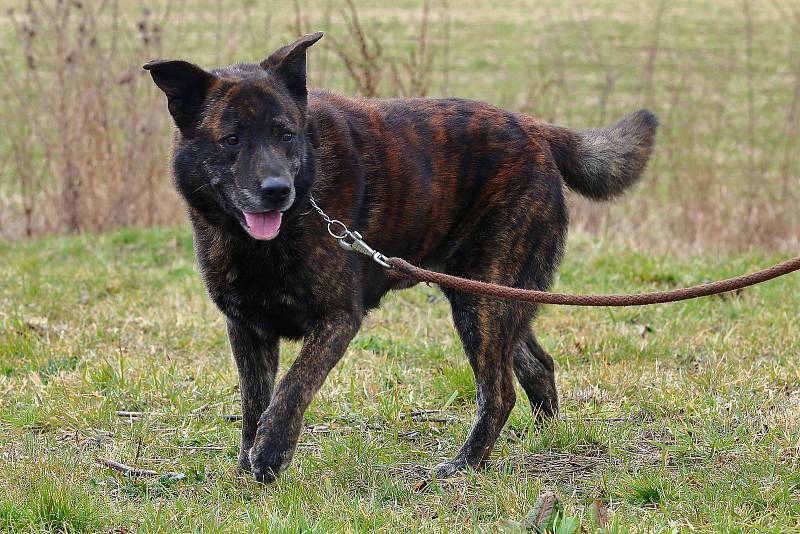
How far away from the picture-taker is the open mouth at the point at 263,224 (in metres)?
3.73

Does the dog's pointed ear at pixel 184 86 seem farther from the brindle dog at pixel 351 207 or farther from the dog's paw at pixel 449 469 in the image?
the dog's paw at pixel 449 469

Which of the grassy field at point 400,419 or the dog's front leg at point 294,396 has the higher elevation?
the dog's front leg at point 294,396

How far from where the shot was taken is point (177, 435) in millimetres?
4570

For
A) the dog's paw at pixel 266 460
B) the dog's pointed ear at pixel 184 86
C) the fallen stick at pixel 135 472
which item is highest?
the dog's pointed ear at pixel 184 86

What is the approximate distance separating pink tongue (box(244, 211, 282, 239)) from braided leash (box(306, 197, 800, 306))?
263 millimetres

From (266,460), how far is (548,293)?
1.22m

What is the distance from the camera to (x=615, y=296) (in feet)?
11.6

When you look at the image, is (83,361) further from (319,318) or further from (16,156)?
(16,156)

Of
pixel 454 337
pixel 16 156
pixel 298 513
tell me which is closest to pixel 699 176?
pixel 454 337

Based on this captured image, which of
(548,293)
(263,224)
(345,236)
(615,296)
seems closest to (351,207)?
(345,236)

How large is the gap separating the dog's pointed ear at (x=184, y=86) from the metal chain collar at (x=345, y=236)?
56 centimetres

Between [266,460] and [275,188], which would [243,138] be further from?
[266,460]

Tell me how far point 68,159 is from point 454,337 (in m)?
4.31

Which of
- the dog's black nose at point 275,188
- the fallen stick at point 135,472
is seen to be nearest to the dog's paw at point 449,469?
the fallen stick at point 135,472
